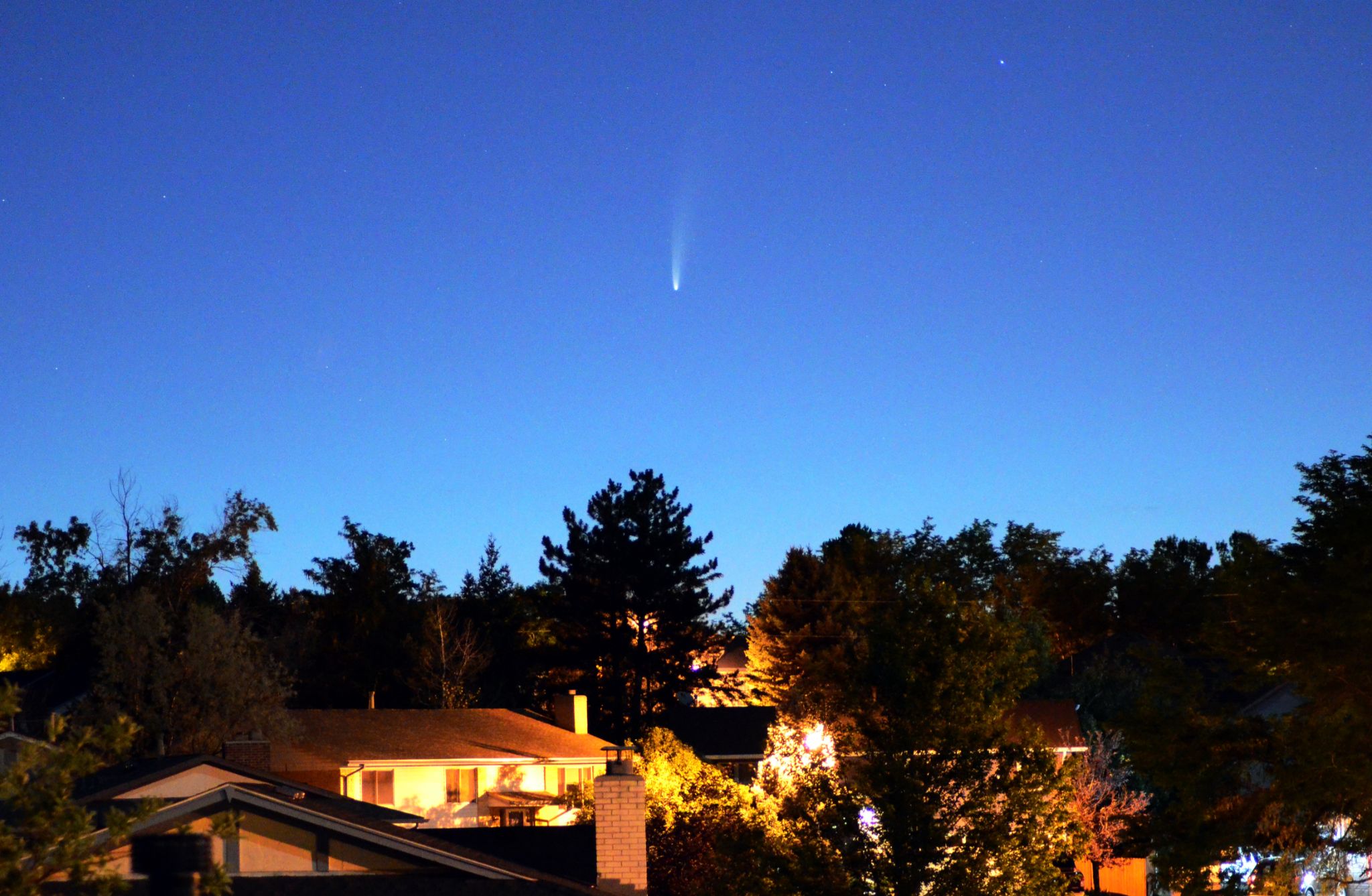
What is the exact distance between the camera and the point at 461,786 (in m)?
47.4

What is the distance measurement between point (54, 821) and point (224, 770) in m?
15.1

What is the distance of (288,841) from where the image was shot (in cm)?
1767

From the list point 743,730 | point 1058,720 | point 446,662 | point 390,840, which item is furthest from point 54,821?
point 446,662

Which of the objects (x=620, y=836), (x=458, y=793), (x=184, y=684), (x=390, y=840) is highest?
(x=184, y=684)

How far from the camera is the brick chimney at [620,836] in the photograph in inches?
827

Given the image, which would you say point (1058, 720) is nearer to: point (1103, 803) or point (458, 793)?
point (1103, 803)

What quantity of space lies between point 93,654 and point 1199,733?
5421 centimetres

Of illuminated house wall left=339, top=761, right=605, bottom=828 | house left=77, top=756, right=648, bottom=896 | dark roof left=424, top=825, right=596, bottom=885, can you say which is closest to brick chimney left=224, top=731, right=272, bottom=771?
illuminated house wall left=339, top=761, right=605, bottom=828

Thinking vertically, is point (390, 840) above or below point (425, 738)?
below

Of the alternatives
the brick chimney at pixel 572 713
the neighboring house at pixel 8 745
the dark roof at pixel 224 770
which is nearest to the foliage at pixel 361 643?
the brick chimney at pixel 572 713

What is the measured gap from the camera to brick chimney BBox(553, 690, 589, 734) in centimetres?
5406

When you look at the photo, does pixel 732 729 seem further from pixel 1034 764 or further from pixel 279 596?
pixel 279 596

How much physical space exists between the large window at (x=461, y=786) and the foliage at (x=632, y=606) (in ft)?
82.0

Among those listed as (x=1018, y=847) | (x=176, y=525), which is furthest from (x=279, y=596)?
(x=1018, y=847)
